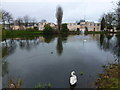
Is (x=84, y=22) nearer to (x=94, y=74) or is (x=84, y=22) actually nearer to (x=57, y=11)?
(x=57, y=11)

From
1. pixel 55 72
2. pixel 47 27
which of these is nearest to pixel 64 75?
pixel 55 72

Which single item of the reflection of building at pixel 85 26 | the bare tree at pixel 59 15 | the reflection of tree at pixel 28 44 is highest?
the bare tree at pixel 59 15

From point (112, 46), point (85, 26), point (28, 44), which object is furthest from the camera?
point (85, 26)

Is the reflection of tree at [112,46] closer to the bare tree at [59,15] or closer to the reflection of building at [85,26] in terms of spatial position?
the bare tree at [59,15]

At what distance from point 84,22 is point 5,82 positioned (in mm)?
85804

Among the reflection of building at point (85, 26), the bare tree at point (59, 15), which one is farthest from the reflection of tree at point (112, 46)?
the reflection of building at point (85, 26)

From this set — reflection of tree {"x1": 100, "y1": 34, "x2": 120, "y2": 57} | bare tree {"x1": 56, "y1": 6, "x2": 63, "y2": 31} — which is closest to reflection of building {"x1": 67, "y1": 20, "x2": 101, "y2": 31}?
bare tree {"x1": 56, "y1": 6, "x2": 63, "y2": 31}

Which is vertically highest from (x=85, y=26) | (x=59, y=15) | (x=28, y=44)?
(x=59, y=15)

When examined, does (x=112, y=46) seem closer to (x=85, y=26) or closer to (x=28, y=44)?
(x=28, y=44)

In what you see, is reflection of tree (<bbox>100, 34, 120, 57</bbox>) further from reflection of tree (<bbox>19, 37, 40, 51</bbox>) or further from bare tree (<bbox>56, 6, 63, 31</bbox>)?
bare tree (<bbox>56, 6, 63, 31</bbox>)

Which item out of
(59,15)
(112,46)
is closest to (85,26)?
(59,15)

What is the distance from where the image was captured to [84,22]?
9112 centimetres

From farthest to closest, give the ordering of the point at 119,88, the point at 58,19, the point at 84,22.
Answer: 1. the point at 84,22
2. the point at 58,19
3. the point at 119,88

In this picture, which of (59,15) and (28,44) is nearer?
(28,44)
